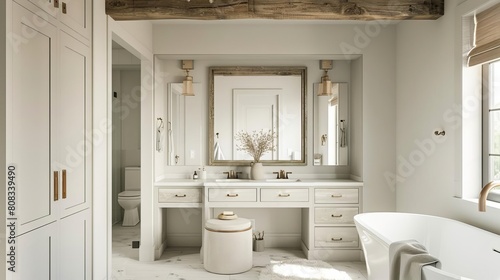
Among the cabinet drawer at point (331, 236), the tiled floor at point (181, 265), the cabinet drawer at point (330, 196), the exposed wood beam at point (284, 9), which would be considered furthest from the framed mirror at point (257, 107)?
the exposed wood beam at point (284, 9)

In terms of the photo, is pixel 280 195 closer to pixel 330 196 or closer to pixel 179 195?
pixel 330 196

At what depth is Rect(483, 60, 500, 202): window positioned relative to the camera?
108 inches

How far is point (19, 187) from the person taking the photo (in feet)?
6.28

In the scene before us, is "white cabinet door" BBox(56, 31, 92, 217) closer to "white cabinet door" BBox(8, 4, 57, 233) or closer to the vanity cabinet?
"white cabinet door" BBox(8, 4, 57, 233)

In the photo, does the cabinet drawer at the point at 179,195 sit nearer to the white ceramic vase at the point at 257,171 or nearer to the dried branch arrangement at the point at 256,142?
the white ceramic vase at the point at 257,171

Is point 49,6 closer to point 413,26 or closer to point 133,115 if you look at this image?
point 413,26

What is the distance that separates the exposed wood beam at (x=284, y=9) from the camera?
3.11 metres

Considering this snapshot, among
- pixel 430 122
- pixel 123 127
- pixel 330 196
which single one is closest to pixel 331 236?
pixel 330 196

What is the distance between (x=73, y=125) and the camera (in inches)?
99.0

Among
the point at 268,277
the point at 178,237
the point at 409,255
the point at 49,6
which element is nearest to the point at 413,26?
the point at 409,255

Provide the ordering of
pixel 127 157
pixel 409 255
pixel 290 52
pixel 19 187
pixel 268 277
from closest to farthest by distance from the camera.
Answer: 1. pixel 19 187
2. pixel 409 255
3. pixel 268 277
4. pixel 290 52
5. pixel 127 157

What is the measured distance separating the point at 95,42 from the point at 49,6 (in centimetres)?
58

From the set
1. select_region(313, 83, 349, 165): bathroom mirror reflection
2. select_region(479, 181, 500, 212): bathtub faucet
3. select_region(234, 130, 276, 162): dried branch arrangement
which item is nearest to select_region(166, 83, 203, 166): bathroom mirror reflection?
select_region(234, 130, 276, 162): dried branch arrangement

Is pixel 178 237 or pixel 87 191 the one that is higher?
pixel 87 191
